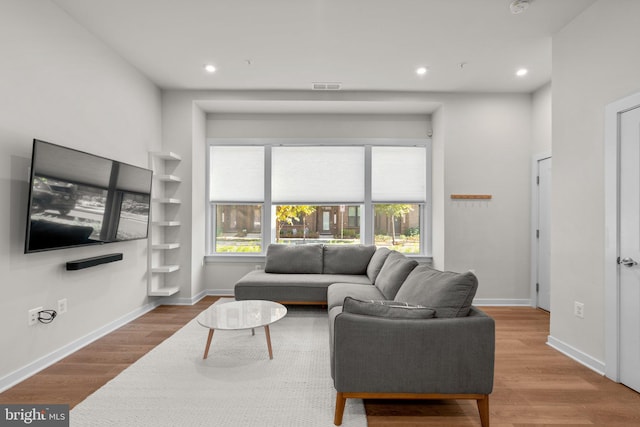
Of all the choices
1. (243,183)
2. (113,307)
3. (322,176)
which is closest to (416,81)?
(322,176)

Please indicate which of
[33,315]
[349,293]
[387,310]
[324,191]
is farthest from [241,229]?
[387,310]

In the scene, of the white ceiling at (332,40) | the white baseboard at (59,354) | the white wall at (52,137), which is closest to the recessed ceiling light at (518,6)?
the white ceiling at (332,40)

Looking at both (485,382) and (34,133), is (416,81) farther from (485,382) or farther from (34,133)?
(34,133)

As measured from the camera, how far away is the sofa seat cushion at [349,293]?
3053 millimetres

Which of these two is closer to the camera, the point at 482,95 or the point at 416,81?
the point at 416,81

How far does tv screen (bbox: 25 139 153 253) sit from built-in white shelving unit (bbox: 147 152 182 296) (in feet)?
1.40

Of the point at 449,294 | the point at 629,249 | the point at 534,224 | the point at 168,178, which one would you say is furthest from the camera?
the point at 534,224

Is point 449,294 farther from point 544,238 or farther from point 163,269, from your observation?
point 163,269

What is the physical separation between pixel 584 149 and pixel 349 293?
246 centimetres

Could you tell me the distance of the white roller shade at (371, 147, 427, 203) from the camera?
4934 mm

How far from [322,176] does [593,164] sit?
10.6 ft

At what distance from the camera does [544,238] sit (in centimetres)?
417

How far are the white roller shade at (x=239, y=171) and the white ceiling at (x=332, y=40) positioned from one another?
1.05m

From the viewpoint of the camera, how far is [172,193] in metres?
4.42
